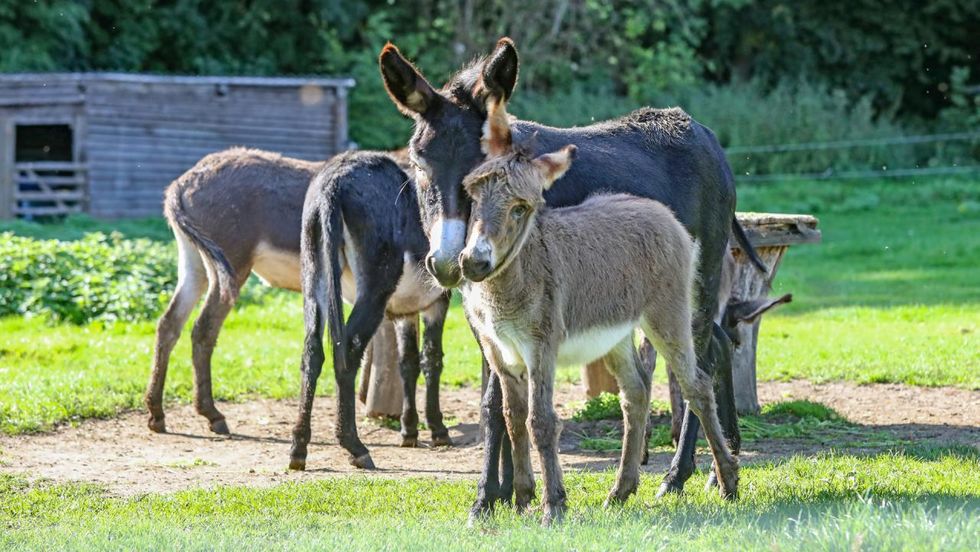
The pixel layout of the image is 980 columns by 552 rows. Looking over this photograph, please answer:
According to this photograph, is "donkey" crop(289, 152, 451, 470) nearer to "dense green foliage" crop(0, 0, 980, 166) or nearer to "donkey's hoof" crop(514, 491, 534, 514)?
"donkey's hoof" crop(514, 491, 534, 514)

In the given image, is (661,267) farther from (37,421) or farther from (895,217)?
(895,217)

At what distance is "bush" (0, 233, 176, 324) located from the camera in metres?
13.8

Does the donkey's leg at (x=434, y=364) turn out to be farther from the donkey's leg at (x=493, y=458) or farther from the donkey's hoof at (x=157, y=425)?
the donkey's leg at (x=493, y=458)

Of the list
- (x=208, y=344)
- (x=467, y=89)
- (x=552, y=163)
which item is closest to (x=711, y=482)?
(x=552, y=163)

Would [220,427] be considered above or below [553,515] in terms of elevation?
below

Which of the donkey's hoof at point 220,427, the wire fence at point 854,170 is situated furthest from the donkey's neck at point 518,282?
the wire fence at point 854,170

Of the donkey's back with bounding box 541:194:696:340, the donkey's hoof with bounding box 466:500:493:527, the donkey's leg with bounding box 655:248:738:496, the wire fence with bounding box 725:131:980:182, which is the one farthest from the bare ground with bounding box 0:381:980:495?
the wire fence with bounding box 725:131:980:182

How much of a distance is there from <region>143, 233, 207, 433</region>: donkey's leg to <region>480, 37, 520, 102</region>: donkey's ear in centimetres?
447

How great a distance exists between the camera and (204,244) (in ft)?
29.3

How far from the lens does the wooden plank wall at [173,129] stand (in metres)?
27.7

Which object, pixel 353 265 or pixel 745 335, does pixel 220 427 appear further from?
pixel 745 335

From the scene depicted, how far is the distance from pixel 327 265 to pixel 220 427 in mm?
1884

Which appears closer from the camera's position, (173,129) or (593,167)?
(593,167)

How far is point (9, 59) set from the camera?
28.8 metres
